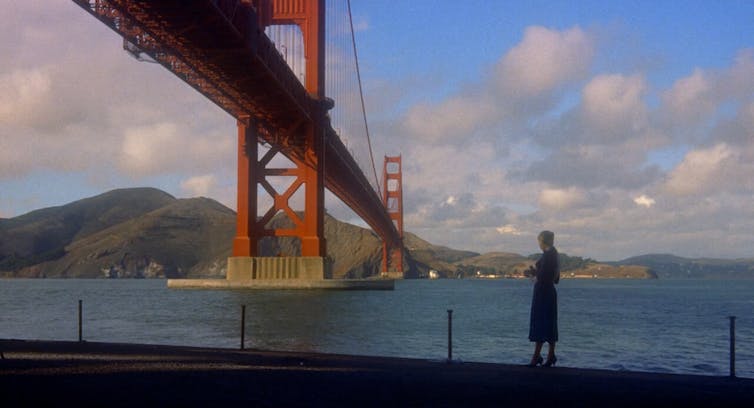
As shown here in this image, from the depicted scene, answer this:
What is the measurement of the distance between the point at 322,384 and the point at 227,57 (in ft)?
74.0

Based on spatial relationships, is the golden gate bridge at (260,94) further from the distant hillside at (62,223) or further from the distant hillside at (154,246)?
the distant hillside at (62,223)

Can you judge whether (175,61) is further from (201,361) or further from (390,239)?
(390,239)

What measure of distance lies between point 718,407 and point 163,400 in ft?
11.5

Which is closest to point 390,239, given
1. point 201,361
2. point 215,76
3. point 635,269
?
point 215,76

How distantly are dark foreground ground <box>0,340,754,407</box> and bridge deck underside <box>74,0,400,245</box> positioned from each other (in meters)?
17.1

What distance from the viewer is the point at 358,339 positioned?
15.8 metres

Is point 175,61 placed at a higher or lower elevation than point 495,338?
higher

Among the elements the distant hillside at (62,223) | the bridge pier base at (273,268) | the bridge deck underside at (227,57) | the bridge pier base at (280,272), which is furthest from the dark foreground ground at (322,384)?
the distant hillside at (62,223)

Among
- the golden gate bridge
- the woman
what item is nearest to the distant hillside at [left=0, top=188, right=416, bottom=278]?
the golden gate bridge

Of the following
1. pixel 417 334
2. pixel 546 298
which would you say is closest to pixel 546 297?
pixel 546 298

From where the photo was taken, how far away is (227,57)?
2688 centimetres

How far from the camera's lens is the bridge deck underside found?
23.2m

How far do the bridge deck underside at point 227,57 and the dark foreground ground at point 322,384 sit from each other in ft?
56.1

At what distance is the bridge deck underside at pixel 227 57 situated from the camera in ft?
76.1
